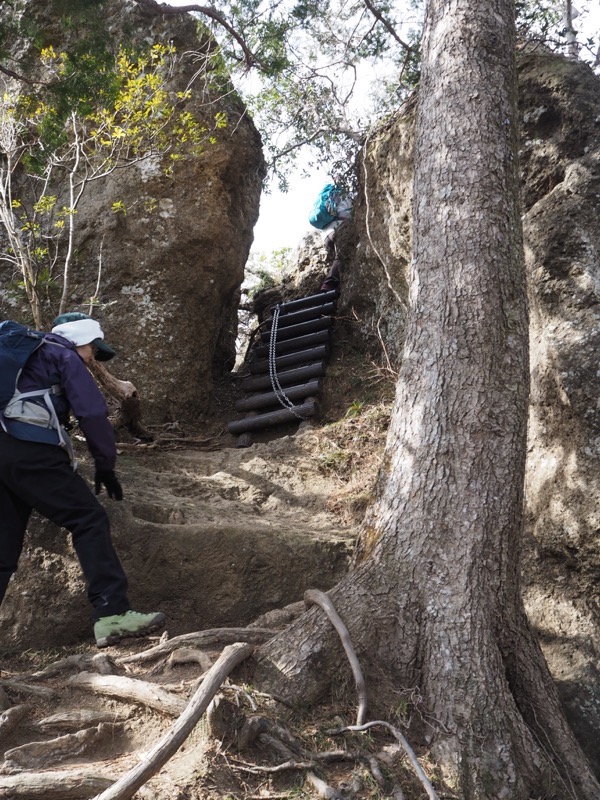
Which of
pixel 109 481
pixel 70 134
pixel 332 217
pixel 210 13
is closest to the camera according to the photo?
pixel 109 481

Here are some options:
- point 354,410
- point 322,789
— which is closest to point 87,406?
point 322,789

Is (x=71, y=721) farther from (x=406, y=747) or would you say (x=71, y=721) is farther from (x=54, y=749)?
(x=406, y=747)

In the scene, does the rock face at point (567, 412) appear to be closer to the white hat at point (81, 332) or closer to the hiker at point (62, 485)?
the hiker at point (62, 485)

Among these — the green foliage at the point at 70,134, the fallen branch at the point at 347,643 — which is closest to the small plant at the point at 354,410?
the green foliage at the point at 70,134

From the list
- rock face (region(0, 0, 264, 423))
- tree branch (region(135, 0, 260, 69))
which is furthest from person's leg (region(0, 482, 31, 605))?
tree branch (region(135, 0, 260, 69))

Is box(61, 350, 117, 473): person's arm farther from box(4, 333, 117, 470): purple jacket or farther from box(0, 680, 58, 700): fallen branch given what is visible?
box(0, 680, 58, 700): fallen branch

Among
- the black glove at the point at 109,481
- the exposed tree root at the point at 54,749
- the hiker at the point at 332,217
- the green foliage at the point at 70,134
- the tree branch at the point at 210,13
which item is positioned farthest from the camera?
the hiker at the point at 332,217

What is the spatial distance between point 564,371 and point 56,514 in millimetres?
3325

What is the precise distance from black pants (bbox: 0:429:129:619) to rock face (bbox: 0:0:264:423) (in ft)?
11.7

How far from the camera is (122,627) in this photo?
12.5 ft

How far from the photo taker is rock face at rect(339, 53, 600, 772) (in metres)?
4.29

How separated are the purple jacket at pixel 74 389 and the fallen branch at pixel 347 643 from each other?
1.47m

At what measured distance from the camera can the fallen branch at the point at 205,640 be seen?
352cm

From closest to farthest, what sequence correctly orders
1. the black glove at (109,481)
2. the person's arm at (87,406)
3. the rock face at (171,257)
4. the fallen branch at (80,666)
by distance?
1. the fallen branch at (80,666)
2. the person's arm at (87,406)
3. the black glove at (109,481)
4. the rock face at (171,257)
